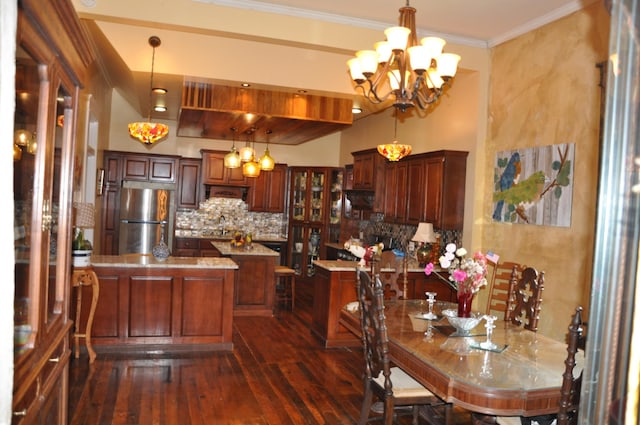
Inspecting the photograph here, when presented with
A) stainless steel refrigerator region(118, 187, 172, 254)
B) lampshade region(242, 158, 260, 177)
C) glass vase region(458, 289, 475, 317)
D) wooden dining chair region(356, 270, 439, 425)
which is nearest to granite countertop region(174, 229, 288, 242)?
stainless steel refrigerator region(118, 187, 172, 254)

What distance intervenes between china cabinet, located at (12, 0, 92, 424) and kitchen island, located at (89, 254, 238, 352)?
8.85 feet

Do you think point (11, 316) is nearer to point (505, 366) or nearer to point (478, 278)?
point (505, 366)

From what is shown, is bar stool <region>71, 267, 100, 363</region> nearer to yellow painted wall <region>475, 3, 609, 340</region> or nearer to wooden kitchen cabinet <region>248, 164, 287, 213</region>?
yellow painted wall <region>475, 3, 609, 340</region>

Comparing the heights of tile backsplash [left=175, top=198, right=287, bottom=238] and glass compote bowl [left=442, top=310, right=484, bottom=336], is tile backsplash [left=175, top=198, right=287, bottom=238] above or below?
above

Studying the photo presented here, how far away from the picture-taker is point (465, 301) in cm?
326

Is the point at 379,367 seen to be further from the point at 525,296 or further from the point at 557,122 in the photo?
the point at 557,122

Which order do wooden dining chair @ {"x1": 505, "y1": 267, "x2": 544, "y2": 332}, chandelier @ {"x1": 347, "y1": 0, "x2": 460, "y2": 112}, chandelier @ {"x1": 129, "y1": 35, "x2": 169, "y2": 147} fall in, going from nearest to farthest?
chandelier @ {"x1": 347, "y1": 0, "x2": 460, "y2": 112} < wooden dining chair @ {"x1": 505, "y1": 267, "x2": 544, "y2": 332} < chandelier @ {"x1": 129, "y1": 35, "x2": 169, "y2": 147}

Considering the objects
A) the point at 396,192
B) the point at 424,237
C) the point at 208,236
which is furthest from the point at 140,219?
the point at 424,237

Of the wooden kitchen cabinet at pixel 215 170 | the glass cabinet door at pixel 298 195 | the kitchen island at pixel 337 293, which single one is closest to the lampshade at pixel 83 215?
the kitchen island at pixel 337 293

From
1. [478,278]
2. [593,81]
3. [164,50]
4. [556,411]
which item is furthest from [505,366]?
[164,50]

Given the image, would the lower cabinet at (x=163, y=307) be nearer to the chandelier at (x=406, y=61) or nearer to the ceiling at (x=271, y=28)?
the ceiling at (x=271, y=28)

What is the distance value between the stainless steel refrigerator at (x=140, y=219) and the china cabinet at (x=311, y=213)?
2.51 meters

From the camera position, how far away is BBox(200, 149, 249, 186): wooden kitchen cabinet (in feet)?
31.7

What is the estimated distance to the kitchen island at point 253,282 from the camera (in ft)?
22.9
